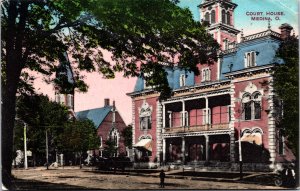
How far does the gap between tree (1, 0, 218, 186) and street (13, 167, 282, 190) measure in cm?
172

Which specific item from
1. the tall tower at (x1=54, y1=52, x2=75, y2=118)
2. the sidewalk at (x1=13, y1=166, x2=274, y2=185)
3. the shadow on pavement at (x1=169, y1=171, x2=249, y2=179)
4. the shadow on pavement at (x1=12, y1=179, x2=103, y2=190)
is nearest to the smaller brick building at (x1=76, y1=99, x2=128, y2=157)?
the tall tower at (x1=54, y1=52, x2=75, y2=118)

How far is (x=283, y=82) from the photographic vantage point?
16.0 meters

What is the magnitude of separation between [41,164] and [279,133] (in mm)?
9755

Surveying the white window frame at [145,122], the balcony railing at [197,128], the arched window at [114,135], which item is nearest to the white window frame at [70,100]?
the arched window at [114,135]

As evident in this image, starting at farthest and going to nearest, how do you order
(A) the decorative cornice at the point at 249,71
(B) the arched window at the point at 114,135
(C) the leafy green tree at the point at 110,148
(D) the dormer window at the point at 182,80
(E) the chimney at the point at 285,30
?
(A) the decorative cornice at the point at 249,71 → (C) the leafy green tree at the point at 110,148 → (B) the arched window at the point at 114,135 → (D) the dormer window at the point at 182,80 → (E) the chimney at the point at 285,30

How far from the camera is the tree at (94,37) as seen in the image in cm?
1212

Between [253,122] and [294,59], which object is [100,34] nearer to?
[294,59]

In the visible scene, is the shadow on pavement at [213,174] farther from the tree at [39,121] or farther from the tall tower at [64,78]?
the tall tower at [64,78]

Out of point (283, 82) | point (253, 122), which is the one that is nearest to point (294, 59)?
point (283, 82)

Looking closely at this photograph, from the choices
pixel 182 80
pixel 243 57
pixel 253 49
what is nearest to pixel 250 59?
pixel 243 57

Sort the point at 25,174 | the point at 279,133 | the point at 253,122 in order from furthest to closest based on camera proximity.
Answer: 1. the point at 253,122
2. the point at 279,133
3. the point at 25,174

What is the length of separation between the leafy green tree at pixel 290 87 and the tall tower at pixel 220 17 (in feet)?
6.97

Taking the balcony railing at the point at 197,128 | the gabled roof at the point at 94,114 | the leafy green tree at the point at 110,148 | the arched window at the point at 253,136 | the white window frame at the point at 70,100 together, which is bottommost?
the leafy green tree at the point at 110,148

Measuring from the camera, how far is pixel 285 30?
49.7 feet
